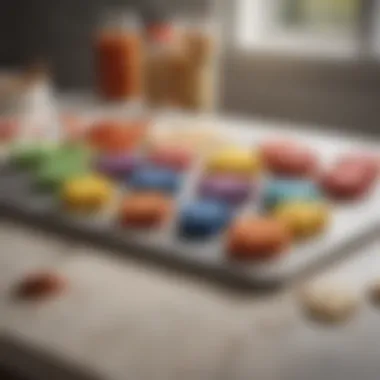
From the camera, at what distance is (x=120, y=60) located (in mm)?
1191

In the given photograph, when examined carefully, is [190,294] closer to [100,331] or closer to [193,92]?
[100,331]

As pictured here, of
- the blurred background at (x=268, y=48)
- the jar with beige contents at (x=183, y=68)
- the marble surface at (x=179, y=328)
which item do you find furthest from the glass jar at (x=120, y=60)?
the marble surface at (x=179, y=328)

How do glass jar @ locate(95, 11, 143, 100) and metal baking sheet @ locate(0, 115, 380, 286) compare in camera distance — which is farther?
glass jar @ locate(95, 11, 143, 100)

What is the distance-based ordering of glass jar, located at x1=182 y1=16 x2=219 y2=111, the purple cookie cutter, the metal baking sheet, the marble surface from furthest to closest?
glass jar, located at x1=182 y1=16 x2=219 y2=111 < the purple cookie cutter < the metal baking sheet < the marble surface

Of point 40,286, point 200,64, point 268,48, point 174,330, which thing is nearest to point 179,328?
point 174,330

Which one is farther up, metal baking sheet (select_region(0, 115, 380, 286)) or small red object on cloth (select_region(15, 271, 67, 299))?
metal baking sheet (select_region(0, 115, 380, 286))

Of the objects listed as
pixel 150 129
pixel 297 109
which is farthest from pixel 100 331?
pixel 297 109

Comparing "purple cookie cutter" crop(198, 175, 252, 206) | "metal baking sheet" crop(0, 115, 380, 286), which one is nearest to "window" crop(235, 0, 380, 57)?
"metal baking sheet" crop(0, 115, 380, 286)

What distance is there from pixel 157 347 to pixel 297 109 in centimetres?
77

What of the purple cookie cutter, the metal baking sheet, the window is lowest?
the metal baking sheet

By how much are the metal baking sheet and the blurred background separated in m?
0.33

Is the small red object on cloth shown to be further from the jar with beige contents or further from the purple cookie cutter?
the jar with beige contents

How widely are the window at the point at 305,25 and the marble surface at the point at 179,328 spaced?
2.04 ft

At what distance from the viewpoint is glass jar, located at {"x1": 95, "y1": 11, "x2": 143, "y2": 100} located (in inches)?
46.5
